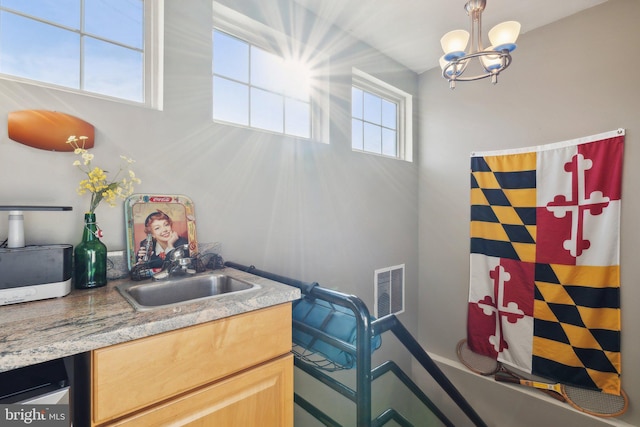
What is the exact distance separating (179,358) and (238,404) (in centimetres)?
27

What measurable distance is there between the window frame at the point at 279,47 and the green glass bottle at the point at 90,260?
2.78 ft

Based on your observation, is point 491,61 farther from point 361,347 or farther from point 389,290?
point 389,290

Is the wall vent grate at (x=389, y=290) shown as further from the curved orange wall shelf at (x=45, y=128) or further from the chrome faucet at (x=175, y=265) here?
the curved orange wall shelf at (x=45, y=128)

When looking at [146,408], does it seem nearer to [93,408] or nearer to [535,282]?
[93,408]

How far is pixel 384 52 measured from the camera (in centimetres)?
264

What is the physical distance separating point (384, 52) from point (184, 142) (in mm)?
1971

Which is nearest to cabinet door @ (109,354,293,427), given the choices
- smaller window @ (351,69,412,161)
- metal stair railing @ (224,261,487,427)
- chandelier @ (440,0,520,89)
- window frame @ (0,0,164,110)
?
metal stair railing @ (224,261,487,427)

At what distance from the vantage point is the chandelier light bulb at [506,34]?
4.64ft

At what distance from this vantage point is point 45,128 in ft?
3.74

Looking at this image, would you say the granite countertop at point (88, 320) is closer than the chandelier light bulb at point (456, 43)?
Yes

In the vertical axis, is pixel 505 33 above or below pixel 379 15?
below

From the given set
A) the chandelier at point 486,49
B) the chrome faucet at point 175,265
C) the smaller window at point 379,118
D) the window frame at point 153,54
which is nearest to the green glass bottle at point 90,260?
the chrome faucet at point 175,265

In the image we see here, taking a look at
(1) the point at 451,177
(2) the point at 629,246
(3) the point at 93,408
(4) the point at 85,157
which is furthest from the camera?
A: (1) the point at 451,177

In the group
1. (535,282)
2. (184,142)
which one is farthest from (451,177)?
(184,142)
